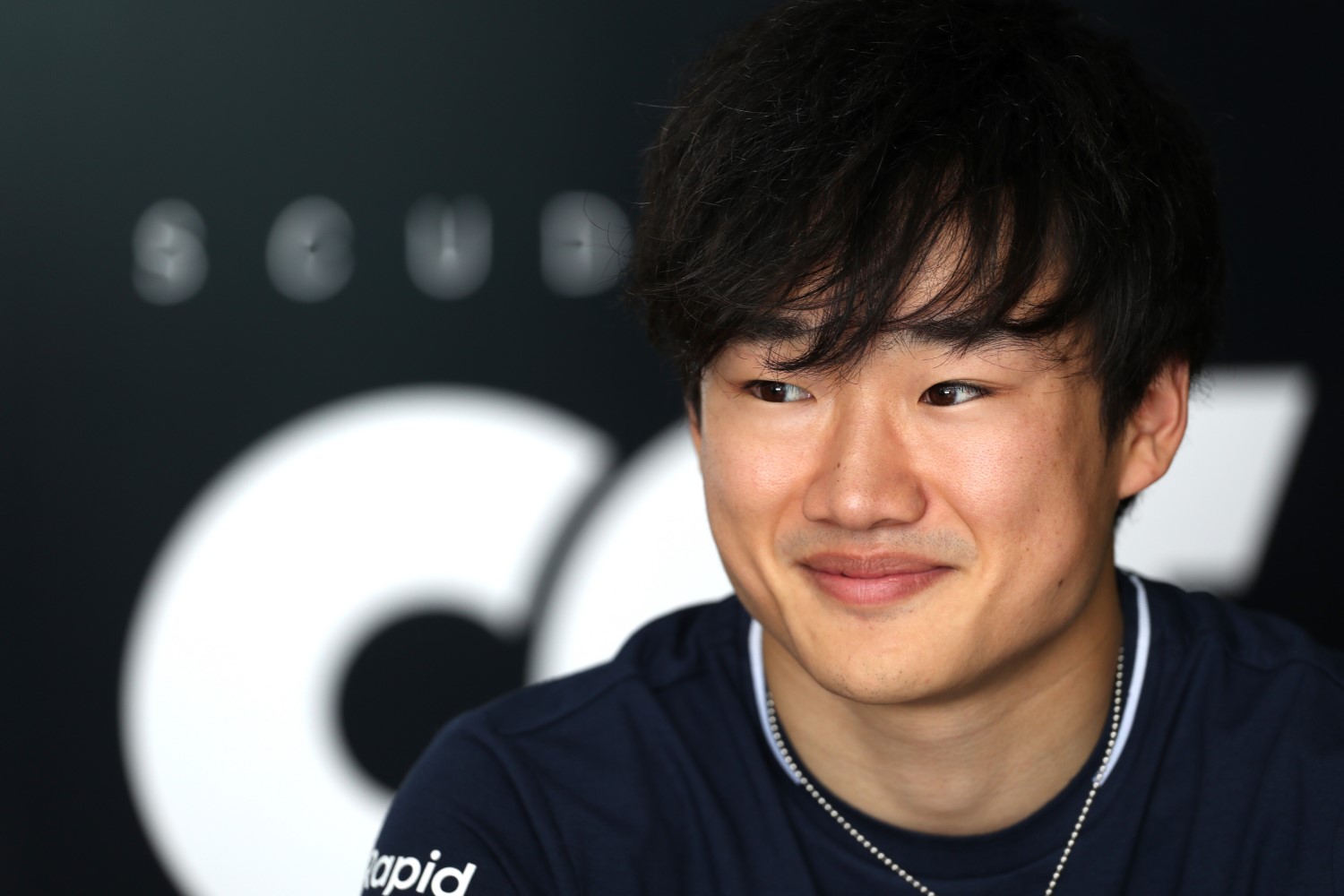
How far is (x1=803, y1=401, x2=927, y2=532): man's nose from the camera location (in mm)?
1002

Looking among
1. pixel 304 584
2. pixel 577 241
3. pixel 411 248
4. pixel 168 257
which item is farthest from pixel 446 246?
pixel 304 584

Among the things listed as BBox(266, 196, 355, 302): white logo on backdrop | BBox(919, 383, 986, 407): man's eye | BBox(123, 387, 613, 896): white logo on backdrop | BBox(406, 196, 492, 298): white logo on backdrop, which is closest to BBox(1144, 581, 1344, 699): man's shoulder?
BBox(919, 383, 986, 407): man's eye

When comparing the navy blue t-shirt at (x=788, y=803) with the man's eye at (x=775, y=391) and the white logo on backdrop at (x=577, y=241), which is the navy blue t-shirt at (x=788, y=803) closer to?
the man's eye at (x=775, y=391)

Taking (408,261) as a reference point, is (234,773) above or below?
below

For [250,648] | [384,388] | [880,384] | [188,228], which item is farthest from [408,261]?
[880,384]

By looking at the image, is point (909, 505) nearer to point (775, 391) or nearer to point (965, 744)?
point (775, 391)

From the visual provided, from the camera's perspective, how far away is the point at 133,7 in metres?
1.95

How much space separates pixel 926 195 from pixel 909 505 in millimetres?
211

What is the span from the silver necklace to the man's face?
13 cm

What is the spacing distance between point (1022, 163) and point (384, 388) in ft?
3.75

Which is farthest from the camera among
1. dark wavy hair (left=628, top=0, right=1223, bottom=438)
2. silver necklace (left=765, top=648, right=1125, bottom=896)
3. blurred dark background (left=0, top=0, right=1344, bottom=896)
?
blurred dark background (left=0, top=0, right=1344, bottom=896)

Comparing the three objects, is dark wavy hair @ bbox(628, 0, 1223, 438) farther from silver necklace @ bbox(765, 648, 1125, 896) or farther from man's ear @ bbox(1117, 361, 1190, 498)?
silver necklace @ bbox(765, 648, 1125, 896)

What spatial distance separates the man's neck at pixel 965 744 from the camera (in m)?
1.14

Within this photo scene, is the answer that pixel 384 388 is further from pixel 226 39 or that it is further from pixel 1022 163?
pixel 1022 163
